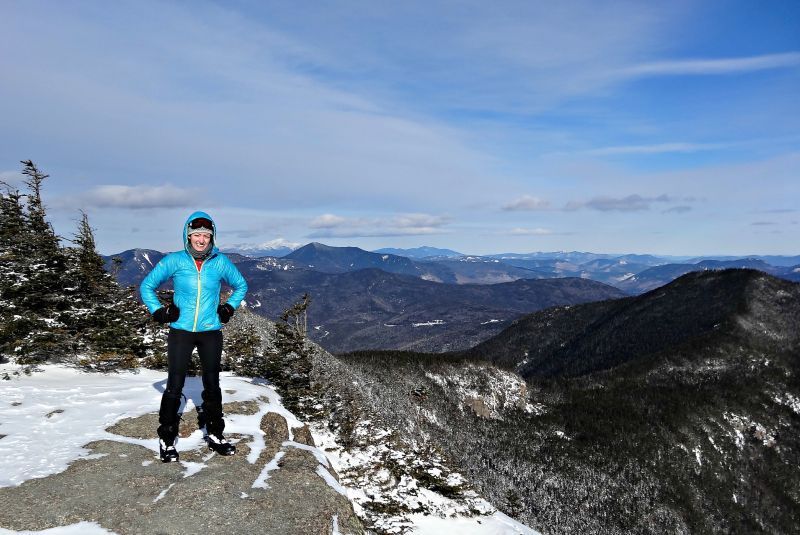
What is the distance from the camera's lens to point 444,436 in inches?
3740

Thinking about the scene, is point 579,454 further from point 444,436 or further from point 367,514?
point 367,514

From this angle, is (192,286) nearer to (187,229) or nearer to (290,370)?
(187,229)

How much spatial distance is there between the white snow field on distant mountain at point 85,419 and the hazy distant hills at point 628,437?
196 ft

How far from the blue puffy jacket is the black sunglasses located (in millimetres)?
66

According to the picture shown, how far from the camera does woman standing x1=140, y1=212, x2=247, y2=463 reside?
977 centimetres

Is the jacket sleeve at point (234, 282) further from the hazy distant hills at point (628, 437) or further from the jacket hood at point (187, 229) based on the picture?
the hazy distant hills at point (628, 437)

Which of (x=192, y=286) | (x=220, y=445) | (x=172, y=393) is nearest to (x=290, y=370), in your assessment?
(x=220, y=445)

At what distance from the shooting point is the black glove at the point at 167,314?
9.45 metres

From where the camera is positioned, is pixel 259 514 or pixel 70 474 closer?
pixel 259 514

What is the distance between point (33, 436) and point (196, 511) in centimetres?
604

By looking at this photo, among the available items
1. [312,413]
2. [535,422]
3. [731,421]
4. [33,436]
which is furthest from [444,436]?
[731,421]

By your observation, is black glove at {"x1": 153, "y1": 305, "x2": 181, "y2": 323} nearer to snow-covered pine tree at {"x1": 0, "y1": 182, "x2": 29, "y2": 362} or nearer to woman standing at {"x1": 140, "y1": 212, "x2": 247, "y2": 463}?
woman standing at {"x1": 140, "y1": 212, "x2": 247, "y2": 463}

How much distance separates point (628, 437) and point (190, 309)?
465 feet

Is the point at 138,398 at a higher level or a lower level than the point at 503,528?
higher
